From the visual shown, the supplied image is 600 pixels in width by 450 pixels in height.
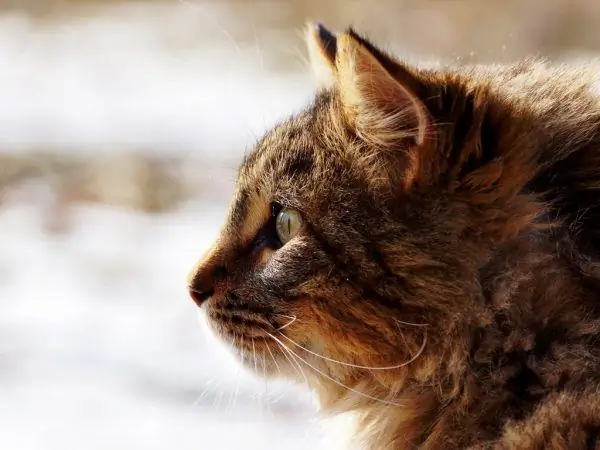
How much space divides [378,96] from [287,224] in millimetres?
212

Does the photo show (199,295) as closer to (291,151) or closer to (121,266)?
(291,151)

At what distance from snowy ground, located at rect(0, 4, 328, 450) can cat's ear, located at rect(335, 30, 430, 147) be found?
1.25ft

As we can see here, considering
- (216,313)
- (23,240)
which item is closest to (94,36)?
(23,240)

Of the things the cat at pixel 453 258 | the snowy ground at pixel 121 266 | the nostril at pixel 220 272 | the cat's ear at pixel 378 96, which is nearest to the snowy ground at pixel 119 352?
the snowy ground at pixel 121 266

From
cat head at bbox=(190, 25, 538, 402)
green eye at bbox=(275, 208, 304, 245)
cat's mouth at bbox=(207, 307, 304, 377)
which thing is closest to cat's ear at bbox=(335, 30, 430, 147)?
cat head at bbox=(190, 25, 538, 402)

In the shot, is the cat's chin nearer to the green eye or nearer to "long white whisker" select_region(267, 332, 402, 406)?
"long white whisker" select_region(267, 332, 402, 406)

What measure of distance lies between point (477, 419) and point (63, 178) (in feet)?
5.10

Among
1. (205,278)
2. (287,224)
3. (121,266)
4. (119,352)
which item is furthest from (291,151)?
(121,266)

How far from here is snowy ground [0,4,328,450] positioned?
146 cm

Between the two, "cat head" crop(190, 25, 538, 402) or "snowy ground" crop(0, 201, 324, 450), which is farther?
"snowy ground" crop(0, 201, 324, 450)

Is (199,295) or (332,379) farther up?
(199,295)

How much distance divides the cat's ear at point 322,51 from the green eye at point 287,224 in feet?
0.74

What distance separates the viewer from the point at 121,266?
6.48 ft

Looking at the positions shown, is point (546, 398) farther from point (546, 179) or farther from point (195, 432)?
point (195, 432)
